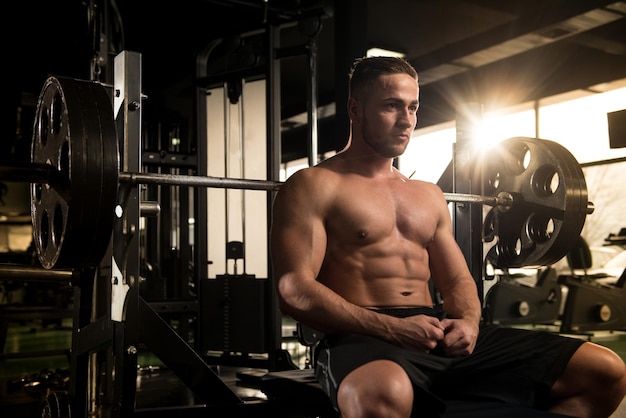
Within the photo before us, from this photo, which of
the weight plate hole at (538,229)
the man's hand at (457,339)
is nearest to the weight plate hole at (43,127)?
the man's hand at (457,339)

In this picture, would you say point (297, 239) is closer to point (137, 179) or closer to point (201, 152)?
point (137, 179)

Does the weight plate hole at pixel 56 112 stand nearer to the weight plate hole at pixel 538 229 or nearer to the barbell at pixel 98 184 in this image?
the barbell at pixel 98 184

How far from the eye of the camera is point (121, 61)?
174 cm

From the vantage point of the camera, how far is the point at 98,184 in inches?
60.9

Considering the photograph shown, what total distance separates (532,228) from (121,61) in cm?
148

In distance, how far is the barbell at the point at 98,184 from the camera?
5.07 ft

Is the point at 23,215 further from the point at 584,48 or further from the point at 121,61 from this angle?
the point at 121,61

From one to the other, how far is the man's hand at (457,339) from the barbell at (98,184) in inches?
25.6

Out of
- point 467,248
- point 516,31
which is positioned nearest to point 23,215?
point 516,31

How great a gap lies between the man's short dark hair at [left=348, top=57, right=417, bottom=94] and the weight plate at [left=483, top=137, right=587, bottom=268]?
2.36ft

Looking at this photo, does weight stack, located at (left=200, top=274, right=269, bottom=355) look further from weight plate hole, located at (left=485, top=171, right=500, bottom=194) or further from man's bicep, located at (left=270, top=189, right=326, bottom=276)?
man's bicep, located at (left=270, top=189, right=326, bottom=276)

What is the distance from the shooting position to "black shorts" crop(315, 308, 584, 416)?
57.6 inches

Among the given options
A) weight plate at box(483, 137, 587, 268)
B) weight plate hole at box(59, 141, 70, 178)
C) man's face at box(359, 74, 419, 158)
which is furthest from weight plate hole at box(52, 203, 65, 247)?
weight plate at box(483, 137, 587, 268)

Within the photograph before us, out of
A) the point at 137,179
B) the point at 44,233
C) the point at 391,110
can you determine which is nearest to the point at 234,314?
the point at 44,233
